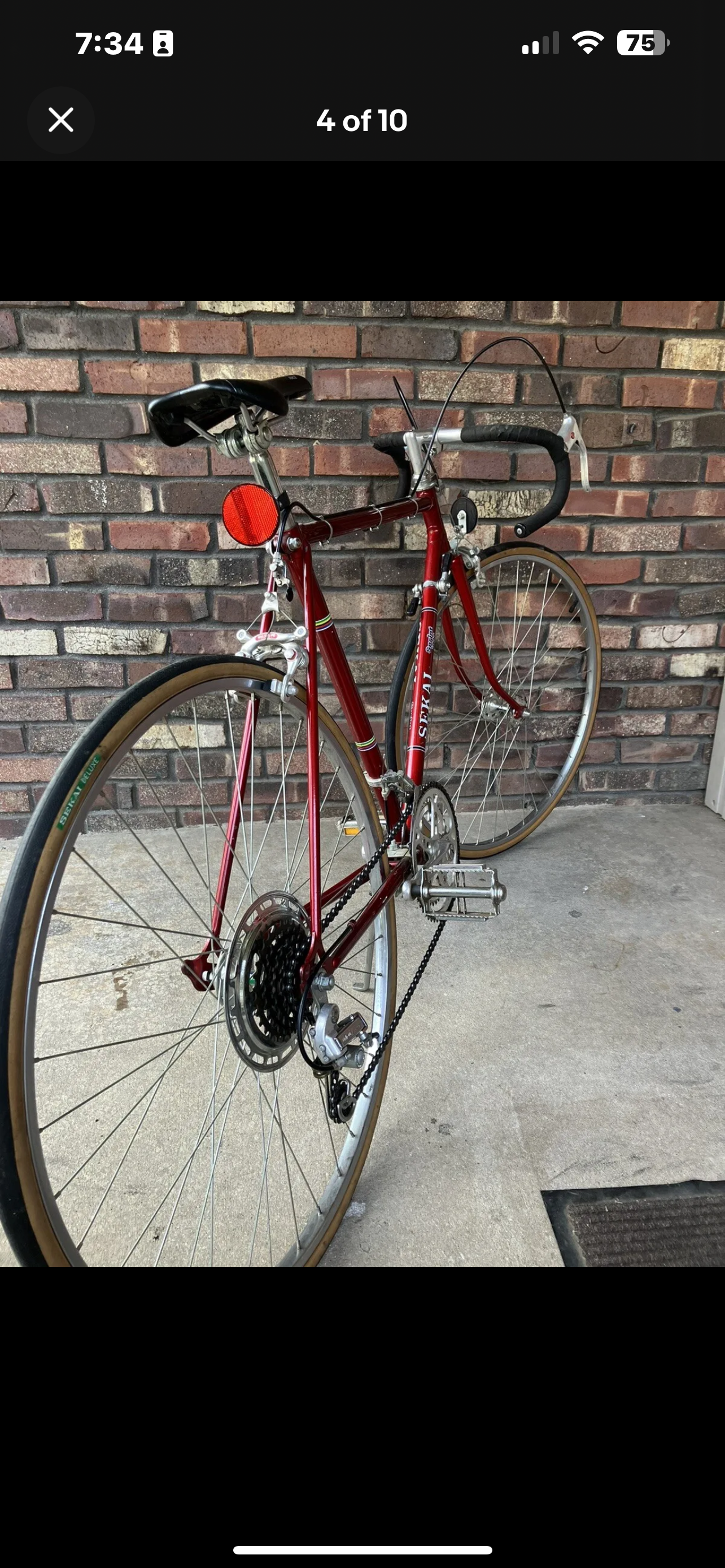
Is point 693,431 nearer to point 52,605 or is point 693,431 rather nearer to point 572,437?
point 572,437

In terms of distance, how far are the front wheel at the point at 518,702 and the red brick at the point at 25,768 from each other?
100cm

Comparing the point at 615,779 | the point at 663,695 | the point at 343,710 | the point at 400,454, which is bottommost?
the point at 615,779

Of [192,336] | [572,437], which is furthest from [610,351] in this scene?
[192,336]

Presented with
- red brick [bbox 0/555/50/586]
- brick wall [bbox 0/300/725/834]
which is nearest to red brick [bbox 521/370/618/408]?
brick wall [bbox 0/300/725/834]

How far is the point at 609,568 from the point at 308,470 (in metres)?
0.84

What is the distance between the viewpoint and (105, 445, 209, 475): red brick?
2027mm

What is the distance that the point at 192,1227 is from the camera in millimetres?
1206

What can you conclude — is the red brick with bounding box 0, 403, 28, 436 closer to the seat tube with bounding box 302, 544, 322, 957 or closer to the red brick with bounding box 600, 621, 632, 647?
the seat tube with bounding box 302, 544, 322, 957

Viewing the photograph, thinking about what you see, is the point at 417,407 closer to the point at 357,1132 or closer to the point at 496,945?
the point at 496,945

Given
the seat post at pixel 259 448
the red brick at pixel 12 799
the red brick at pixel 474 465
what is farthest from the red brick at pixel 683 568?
the red brick at pixel 12 799

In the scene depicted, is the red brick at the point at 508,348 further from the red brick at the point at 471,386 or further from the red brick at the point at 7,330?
the red brick at the point at 7,330

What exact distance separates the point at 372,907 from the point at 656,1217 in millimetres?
583

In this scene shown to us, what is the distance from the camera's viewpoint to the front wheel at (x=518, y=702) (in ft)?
7.39

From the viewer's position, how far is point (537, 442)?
1639mm
